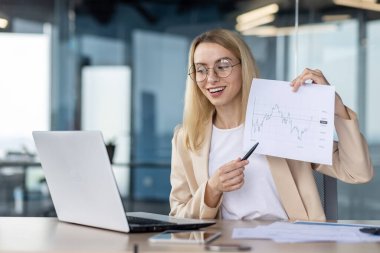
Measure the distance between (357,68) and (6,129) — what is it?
3.05m

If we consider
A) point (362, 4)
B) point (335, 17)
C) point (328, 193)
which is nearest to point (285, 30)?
point (335, 17)

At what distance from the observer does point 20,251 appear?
1.79 m

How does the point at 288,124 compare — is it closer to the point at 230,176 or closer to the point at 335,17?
the point at 230,176

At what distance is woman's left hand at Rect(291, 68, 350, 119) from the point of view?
2.35 meters

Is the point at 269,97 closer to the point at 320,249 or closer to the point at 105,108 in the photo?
the point at 320,249

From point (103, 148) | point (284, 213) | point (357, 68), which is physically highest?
point (357, 68)

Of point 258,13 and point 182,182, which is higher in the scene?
point 258,13

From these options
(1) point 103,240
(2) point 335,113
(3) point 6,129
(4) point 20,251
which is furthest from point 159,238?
(3) point 6,129

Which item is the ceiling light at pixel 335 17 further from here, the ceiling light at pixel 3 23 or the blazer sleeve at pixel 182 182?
the blazer sleeve at pixel 182 182

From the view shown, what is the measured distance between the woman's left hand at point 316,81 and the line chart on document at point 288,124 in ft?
0.26

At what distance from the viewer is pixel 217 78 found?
2574 millimetres

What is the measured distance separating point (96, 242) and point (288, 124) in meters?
0.76

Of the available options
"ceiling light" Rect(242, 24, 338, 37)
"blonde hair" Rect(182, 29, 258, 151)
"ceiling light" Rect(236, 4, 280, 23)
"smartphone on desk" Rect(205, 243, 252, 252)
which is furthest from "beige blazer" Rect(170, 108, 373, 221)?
"ceiling light" Rect(236, 4, 280, 23)

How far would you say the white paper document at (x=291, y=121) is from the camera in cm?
232
